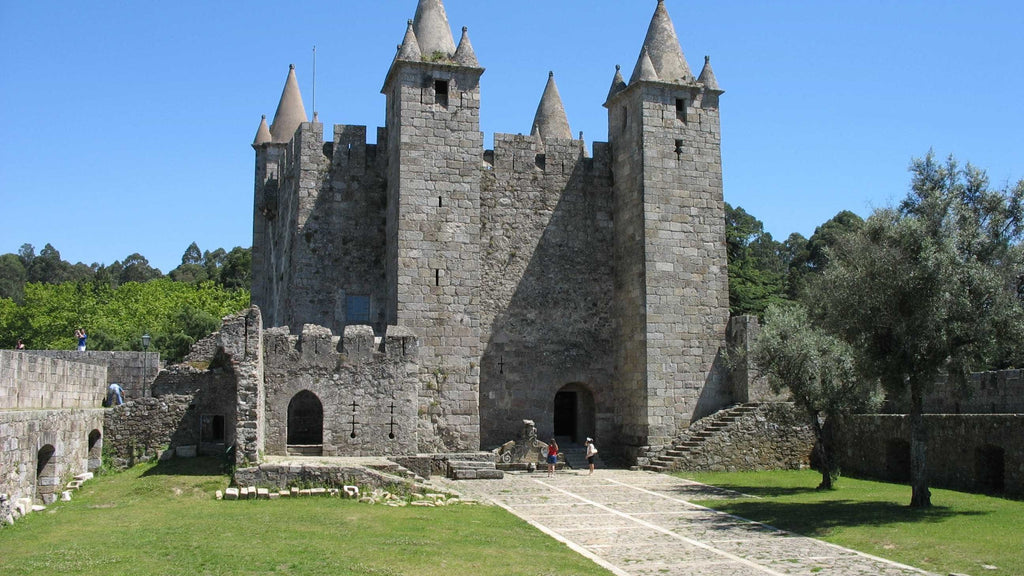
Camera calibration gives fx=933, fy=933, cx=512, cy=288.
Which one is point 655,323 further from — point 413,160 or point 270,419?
point 270,419

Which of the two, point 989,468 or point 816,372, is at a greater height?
point 816,372

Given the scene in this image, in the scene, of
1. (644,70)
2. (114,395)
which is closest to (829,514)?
(644,70)

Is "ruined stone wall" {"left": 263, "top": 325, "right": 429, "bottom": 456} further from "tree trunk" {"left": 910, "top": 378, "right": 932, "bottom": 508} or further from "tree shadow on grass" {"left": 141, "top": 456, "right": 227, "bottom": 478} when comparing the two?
"tree trunk" {"left": 910, "top": 378, "right": 932, "bottom": 508}

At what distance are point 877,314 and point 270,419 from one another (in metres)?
12.8

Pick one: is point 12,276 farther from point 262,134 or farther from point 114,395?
point 114,395

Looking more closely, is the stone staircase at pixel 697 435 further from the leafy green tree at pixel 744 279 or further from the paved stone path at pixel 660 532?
the leafy green tree at pixel 744 279

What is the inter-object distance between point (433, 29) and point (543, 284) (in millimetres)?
7965

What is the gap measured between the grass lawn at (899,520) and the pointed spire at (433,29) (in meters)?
13.8

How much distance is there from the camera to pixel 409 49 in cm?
2572

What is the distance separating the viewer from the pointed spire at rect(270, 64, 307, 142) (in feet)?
104

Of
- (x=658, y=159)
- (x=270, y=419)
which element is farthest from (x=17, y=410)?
(x=658, y=159)

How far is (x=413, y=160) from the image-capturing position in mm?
25125

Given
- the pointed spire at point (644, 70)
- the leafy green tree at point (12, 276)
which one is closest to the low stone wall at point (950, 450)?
the pointed spire at point (644, 70)

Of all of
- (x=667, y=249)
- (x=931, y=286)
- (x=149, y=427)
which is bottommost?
(x=149, y=427)
